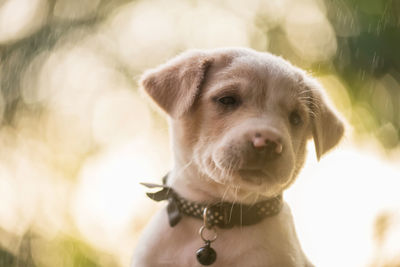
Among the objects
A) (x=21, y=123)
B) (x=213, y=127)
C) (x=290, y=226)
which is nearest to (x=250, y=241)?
(x=290, y=226)

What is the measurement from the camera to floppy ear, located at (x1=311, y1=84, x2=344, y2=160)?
→ 2.18 metres

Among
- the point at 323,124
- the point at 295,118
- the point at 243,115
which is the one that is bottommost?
the point at 323,124

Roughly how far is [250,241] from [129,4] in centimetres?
230

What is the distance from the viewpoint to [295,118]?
2.10 metres

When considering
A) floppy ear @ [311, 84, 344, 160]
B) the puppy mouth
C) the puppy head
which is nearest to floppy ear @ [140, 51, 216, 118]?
the puppy head

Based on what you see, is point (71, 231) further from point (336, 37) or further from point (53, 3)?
point (336, 37)

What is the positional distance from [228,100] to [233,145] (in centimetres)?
27

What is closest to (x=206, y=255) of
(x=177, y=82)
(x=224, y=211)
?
(x=224, y=211)

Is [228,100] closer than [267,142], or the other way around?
[267,142]

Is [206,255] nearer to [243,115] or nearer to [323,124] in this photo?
[243,115]

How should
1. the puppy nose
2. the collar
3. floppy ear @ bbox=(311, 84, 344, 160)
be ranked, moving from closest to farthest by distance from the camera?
the puppy nose
the collar
floppy ear @ bbox=(311, 84, 344, 160)

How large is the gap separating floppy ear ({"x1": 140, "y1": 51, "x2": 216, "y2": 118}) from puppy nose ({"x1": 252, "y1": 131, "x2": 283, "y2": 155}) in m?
0.36

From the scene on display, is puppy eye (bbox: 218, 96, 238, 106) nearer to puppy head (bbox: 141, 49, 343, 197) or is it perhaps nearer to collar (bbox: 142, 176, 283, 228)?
puppy head (bbox: 141, 49, 343, 197)

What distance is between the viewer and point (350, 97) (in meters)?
3.51
